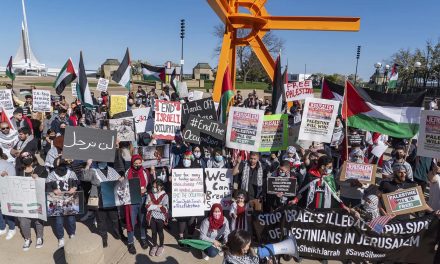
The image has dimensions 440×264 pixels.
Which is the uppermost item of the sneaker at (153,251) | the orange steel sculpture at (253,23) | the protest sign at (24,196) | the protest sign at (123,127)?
the orange steel sculpture at (253,23)

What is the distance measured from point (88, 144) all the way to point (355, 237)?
14.9 ft

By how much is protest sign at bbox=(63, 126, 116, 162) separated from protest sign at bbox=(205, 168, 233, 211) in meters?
1.77

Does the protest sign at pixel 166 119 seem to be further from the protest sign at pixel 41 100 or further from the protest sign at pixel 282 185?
the protest sign at pixel 41 100

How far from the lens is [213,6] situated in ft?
38.2

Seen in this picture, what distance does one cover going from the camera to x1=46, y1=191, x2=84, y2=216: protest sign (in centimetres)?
561

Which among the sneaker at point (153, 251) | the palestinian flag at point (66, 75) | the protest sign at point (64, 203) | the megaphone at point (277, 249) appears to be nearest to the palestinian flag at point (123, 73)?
the palestinian flag at point (66, 75)

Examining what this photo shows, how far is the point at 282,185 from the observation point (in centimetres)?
564

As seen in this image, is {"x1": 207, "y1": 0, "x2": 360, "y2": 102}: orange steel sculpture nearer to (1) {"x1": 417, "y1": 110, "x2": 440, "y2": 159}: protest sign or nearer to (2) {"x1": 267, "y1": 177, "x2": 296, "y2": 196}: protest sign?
(2) {"x1": 267, "y1": 177, "x2": 296, "y2": 196}: protest sign

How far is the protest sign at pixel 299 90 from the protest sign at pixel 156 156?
523cm

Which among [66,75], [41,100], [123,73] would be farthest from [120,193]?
[41,100]

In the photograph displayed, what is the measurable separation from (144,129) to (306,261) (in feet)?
16.0

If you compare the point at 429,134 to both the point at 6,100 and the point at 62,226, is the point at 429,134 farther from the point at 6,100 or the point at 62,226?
the point at 6,100

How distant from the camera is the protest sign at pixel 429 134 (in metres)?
5.47

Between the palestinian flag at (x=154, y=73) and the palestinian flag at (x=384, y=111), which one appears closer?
the palestinian flag at (x=384, y=111)
